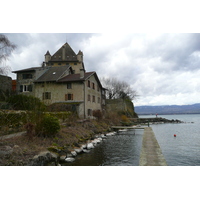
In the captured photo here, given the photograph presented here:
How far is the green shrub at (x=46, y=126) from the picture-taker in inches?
496

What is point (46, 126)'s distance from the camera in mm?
12844

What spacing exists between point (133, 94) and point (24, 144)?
175 feet

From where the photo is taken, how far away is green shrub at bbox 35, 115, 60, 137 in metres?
12.6

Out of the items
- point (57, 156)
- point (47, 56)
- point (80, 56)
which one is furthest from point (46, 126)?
point (47, 56)

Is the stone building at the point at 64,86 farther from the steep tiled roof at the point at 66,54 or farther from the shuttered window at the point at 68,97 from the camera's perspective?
the steep tiled roof at the point at 66,54

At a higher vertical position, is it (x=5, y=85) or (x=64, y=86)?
(x=5, y=85)

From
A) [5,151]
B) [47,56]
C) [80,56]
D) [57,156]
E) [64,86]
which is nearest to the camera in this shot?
[5,151]

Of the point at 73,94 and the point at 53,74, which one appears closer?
the point at 73,94

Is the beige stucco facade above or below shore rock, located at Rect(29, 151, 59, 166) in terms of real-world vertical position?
above

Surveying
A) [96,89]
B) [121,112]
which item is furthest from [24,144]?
[121,112]

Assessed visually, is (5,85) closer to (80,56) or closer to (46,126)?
(80,56)

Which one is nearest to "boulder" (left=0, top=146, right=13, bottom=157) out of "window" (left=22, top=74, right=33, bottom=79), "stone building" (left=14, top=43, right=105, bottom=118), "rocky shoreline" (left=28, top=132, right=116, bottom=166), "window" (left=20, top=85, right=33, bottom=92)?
"rocky shoreline" (left=28, top=132, right=116, bottom=166)

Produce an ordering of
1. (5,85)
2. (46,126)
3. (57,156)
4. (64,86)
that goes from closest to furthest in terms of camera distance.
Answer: (57,156)
(46,126)
(64,86)
(5,85)

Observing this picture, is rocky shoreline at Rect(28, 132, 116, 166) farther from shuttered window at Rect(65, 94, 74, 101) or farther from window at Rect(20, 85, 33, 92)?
window at Rect(20, 85, 33, 92)
